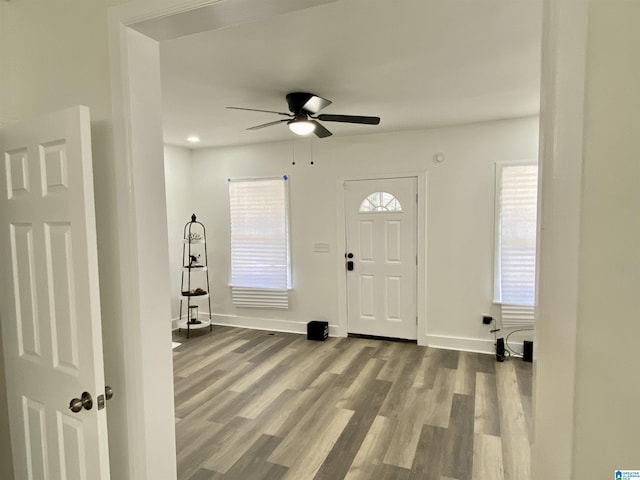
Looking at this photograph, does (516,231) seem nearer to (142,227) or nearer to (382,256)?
(382,256)

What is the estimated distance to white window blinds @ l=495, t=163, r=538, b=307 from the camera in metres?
3.81

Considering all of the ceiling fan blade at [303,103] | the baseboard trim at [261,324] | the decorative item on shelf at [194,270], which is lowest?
the baseboard trim at [261,324]

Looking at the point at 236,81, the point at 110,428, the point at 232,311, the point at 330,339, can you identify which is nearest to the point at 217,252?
the point at 232,311

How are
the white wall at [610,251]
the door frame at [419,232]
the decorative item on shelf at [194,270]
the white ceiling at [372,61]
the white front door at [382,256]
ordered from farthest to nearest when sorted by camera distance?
the decorative item on shelf at [194,270] < the white front door at [382,256] < the door frame at [419,232] < the white ceiling at [372,61] < the white wall at [610,251]

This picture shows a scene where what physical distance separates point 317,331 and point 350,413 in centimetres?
177

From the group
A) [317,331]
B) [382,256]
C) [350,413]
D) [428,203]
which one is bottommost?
[350,413]

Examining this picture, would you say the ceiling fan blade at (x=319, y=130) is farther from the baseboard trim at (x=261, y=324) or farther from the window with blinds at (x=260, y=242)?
the baseboard trim at (x=261, y=324)

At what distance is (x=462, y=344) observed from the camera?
→ 417 cm

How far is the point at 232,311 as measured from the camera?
5.29 metres

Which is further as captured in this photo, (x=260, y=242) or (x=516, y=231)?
(x=260, y=242)

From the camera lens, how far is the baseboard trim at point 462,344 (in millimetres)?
4073

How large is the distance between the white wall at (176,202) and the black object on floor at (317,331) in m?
1.98

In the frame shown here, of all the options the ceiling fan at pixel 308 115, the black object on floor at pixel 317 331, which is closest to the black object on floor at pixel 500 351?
the black object on floor at pixel 317 331

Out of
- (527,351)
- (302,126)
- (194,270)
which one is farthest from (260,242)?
(527,351)
